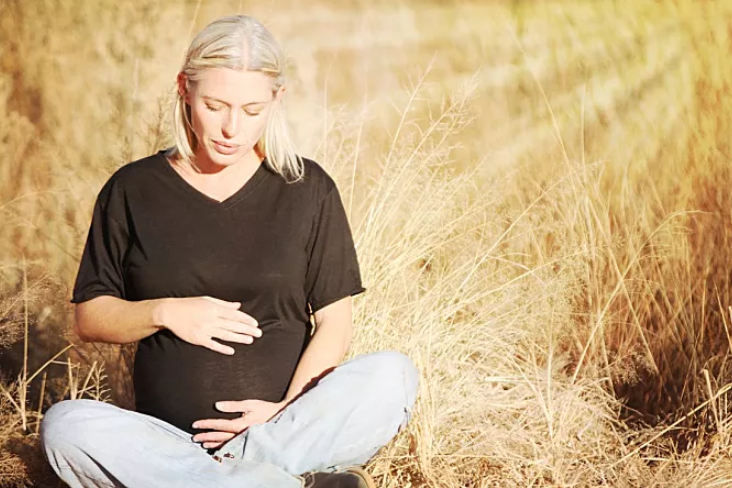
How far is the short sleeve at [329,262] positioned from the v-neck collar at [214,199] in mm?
158

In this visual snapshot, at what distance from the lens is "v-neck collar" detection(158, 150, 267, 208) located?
92.0 inches

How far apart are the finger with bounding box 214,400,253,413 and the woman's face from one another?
513 millimetres

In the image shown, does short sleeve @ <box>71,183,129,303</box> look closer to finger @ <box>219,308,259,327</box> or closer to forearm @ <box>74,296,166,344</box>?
forearm @ <box>74,296,166,344</box>

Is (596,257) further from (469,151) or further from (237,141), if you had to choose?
(237,141)

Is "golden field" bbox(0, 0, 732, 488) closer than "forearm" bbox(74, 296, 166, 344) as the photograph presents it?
No

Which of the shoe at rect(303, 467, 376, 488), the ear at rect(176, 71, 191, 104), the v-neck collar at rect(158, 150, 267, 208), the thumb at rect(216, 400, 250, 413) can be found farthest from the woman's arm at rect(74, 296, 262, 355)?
the ear at rect(176, 71, 191, 104)

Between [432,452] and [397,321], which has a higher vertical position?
Result: [397,321]

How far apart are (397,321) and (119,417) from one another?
95cm

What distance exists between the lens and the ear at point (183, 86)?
2.28 metres

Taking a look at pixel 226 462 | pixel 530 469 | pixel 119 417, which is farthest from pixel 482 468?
pixel 119 417

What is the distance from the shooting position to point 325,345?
2316 millimetres

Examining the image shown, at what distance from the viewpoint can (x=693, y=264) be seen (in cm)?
300

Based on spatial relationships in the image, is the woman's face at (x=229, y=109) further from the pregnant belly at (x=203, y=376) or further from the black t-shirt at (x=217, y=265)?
the pregnant belly at (x=203, y=376)

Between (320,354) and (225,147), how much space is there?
0.49 meters
